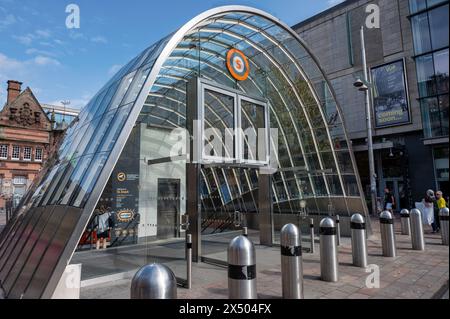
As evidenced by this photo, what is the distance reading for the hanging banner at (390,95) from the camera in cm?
2292

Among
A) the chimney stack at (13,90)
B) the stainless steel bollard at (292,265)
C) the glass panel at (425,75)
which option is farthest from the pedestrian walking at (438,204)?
the chimney stack at (13,90)

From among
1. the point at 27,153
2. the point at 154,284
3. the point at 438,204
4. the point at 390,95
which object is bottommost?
the point at 154,284

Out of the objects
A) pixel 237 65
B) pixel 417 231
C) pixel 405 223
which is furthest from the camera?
pixel 405 223

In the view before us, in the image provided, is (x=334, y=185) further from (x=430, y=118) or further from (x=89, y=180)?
(x=430, y=118)

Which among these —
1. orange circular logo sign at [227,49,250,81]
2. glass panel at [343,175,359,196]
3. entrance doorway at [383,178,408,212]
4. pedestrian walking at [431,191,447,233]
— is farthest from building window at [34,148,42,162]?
pedestrian walking at [431,191,447,233]

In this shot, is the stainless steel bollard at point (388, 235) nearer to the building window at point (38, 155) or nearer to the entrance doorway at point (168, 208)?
the entrance doorway at point (168, 208)

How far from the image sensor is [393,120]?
23.5 meters

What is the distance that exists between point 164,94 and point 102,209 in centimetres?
646

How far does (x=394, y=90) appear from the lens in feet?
76.9

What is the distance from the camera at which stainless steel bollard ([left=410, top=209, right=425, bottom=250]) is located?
9023 mm

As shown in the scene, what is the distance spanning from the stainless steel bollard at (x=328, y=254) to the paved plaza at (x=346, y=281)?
0.17 m

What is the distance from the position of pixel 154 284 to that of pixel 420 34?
2482 cm

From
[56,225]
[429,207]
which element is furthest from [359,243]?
[429,207]
